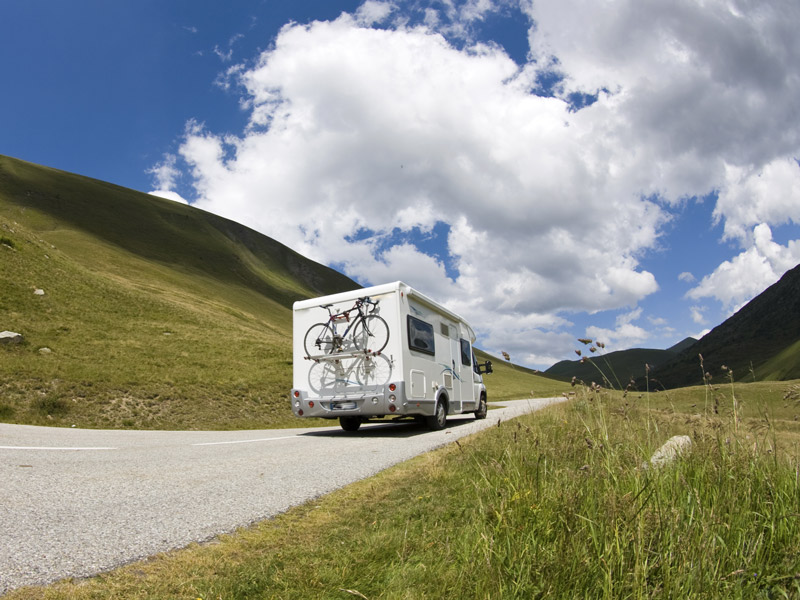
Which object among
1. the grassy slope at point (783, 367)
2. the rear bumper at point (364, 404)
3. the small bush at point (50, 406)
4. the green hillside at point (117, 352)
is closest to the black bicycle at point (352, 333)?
the rear bumper at point (364, 404)

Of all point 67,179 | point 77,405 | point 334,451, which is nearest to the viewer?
point 334,451

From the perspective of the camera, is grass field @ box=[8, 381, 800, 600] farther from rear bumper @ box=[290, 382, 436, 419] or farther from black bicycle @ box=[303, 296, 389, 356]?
black bicycle @ box=[303, 296, 389, 356]

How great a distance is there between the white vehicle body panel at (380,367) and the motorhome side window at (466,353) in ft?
8.35

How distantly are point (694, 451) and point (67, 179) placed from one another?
12968cm

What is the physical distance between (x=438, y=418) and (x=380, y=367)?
288cm

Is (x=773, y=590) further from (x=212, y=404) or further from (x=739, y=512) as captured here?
(x=212, y=404)

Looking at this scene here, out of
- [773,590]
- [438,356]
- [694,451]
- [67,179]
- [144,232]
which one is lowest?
[773,590]

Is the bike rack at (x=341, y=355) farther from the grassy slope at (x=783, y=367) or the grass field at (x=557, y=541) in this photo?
the grassy slope at (x=783, y=367)

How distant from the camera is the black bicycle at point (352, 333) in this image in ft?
44.7

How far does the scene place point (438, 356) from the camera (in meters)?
15.6

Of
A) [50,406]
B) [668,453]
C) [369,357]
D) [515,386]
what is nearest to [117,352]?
[50,406]

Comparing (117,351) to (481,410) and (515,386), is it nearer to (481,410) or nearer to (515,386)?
(481,410)

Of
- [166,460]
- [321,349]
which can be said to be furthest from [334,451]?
[321,349]

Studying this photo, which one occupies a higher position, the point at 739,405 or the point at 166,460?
the point at 739,405
